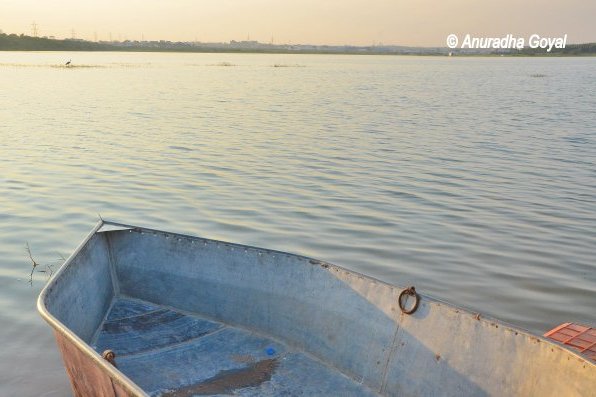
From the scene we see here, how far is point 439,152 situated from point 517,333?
15821 millimetres

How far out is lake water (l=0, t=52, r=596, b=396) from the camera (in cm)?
905

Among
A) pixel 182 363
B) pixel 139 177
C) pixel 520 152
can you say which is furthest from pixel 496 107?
pixel 182 363

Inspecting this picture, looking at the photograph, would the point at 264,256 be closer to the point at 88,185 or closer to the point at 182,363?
the point at 182,363

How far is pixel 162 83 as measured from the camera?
2002 inches

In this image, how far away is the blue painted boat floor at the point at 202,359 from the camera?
19.6 feet

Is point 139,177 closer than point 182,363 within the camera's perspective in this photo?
No

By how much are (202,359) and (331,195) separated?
8.10 metres

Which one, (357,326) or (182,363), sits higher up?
(357,326)

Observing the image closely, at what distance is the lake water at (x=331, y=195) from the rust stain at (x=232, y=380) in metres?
1.54

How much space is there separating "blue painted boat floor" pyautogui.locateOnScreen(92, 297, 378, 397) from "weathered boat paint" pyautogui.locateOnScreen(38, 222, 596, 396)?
0.16 feet

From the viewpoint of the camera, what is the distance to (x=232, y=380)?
20.0 ft

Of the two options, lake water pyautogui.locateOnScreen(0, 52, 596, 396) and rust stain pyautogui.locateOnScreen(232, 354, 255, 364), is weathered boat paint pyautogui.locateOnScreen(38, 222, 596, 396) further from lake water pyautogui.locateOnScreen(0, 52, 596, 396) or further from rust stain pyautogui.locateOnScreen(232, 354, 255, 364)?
lake water pyautogui.locateOnScreen(0, 52, 596, 396)

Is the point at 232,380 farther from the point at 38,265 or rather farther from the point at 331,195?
the point at 331,195

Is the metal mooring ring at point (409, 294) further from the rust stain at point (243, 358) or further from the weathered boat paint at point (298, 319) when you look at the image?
the rust stain at point (243, 358)
